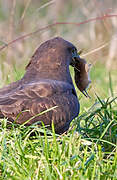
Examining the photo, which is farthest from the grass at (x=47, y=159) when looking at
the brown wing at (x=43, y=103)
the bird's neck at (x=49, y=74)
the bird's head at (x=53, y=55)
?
the bird's head at (x=53, y=55)

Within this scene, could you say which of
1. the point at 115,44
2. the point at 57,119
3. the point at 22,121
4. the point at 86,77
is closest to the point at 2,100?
the point at 22,121

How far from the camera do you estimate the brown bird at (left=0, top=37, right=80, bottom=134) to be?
330cm

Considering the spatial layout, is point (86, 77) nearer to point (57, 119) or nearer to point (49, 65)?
point (49, 65)

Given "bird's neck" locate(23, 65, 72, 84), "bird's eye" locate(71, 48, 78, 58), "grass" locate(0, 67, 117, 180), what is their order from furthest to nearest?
"bird's eye" locate(71, 48, 78, 58), "bird's neck" locate(23, 65, 72, 84), "grass" locate(0, 67, 117, 180)

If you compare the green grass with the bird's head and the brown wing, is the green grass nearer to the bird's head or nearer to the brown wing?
the brown wing

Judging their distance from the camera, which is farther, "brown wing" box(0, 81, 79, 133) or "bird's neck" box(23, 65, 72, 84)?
"bird's neck" box(23, 65, 72, 84)

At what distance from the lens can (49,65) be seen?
3.91 meters

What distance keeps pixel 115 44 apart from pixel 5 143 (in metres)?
6.35

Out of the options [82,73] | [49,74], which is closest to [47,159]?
[49,74]

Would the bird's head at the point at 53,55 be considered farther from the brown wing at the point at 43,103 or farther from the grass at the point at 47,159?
the grass at the point at 47,159

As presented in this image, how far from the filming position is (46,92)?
343 cm

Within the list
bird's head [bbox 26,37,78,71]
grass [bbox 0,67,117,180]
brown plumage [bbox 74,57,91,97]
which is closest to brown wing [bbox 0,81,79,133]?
grass [bbox 0,67,117,180]

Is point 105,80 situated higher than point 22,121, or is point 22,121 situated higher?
point 105,80

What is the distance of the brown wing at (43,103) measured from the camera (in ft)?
10.8
